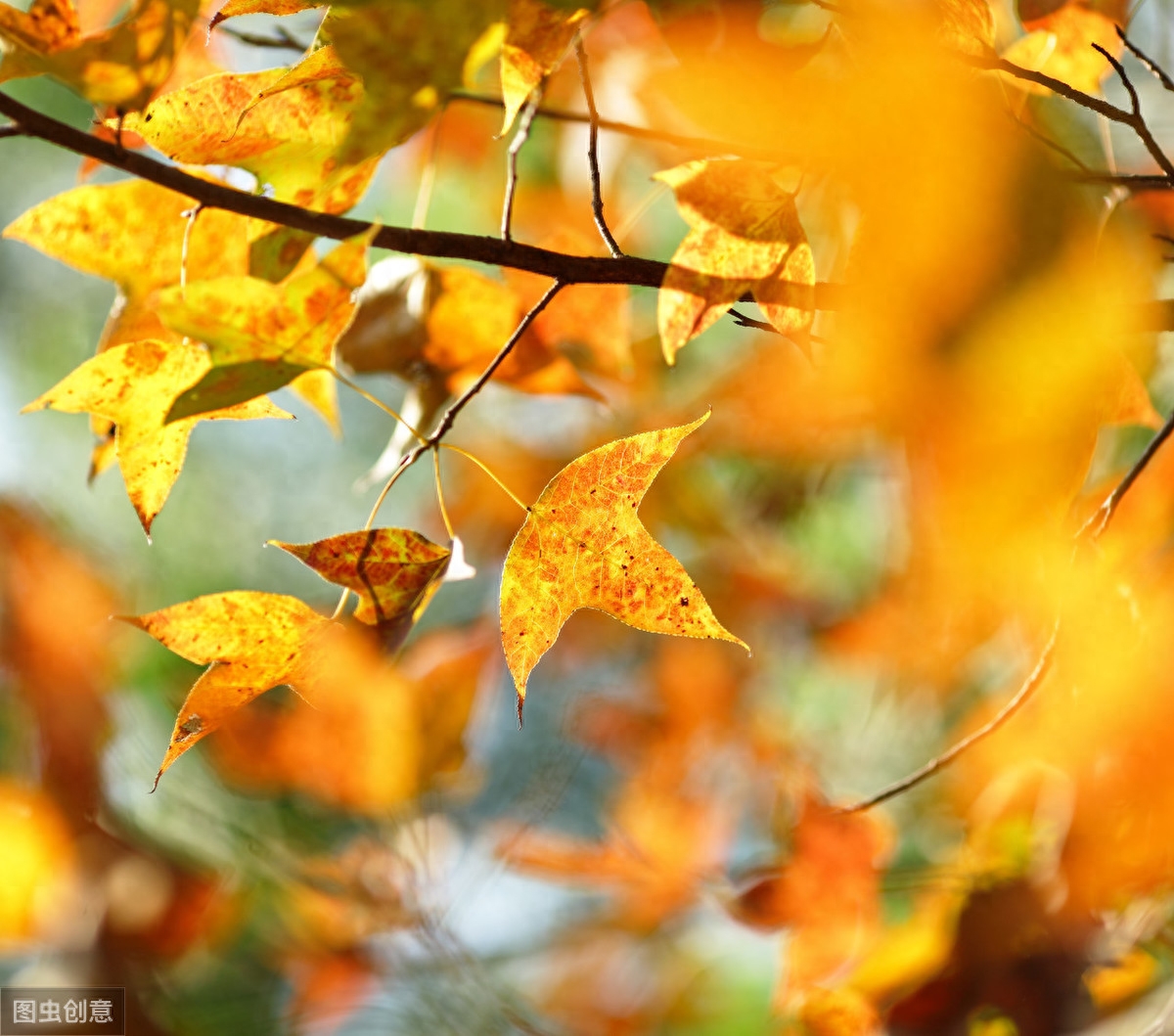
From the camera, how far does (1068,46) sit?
0.40 meters

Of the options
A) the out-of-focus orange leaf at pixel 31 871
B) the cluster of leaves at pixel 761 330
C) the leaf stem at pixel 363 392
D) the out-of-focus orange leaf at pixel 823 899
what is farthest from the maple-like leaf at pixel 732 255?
the out-of-focus orange leaf at pixel 31 871

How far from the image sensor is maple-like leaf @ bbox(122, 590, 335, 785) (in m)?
0.31

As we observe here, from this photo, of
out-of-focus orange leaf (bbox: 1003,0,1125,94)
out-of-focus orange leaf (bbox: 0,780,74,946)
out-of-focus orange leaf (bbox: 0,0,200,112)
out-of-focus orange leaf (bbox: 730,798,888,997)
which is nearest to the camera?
out-of-focus orange leaf (bbox: 0,0,200,112)

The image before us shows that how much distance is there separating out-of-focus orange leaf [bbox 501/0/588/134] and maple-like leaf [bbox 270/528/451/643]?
0.49ft

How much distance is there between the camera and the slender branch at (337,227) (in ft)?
0.83

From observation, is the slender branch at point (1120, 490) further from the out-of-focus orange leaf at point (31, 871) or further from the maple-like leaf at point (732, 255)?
the out-of-focus orange leaf at point (31, 871)

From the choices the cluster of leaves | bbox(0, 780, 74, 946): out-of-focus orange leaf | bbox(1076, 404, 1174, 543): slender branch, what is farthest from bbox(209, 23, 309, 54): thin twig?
bbox(0, 780, 74, 946): out-of-focus orange leaf

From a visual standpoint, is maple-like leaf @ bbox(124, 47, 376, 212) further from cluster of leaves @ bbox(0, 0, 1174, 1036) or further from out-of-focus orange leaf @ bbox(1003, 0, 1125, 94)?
out-of-focus orange leaf @ bbox(1003, 0, 1125, 94)

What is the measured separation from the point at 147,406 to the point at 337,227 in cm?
12

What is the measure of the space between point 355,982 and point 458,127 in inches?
50.7

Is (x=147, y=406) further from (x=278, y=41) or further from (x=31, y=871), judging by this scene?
(x=31, y=871)

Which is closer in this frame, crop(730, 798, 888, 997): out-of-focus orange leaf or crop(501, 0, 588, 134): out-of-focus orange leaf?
crop(501, 0, 588, 134): out-of-focus orange leaf

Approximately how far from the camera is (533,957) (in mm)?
1508

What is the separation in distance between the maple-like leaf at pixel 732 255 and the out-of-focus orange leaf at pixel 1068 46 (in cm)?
17
